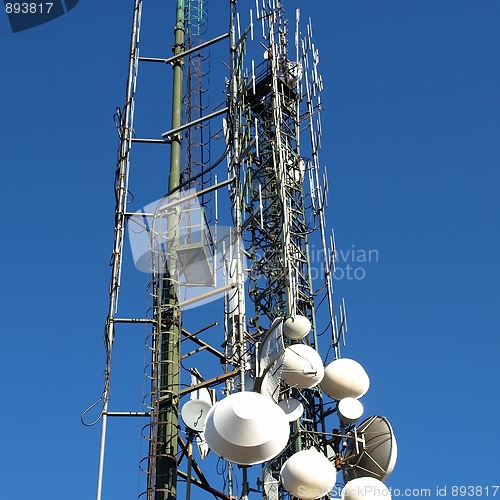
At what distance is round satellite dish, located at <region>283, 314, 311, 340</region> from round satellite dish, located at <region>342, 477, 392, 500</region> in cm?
380

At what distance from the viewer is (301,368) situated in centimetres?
2025

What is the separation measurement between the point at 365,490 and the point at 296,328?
14.0ft

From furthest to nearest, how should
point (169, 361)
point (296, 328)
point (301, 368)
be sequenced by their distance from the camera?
point (296, 328), point (301, 368), point (169, 361)

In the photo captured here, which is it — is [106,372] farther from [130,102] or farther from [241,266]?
[130,102]

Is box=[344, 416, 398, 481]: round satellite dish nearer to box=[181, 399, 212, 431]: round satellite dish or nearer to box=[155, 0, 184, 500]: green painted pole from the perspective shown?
box=[181, 399, 212, 431]: round satellite dish

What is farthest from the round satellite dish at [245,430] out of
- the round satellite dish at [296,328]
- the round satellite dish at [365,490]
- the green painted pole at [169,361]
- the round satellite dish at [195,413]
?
the round satellite dish at [296,328]

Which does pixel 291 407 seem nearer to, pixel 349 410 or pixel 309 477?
pixel 349 410

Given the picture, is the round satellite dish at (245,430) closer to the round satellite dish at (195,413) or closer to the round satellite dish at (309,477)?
the round satellite dish at (309,477)

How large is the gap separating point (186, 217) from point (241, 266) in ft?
5.70

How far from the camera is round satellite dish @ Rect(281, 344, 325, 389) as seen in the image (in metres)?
20.2

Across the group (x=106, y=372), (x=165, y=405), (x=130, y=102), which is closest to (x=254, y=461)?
(x=165, y=405)

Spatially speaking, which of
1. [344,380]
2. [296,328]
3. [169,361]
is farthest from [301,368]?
[169,361]

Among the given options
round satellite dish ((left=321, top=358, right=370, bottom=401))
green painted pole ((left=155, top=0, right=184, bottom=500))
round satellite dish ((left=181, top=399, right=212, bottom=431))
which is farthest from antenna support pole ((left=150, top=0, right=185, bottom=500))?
round satellite dish ((left=321, top=358, right=370, bottom=401))

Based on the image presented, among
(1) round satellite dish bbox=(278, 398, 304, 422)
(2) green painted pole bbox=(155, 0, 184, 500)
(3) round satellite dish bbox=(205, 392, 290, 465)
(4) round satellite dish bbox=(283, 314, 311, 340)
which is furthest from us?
(4) round satellite dish bbox=(283, 314, 311, 340)
